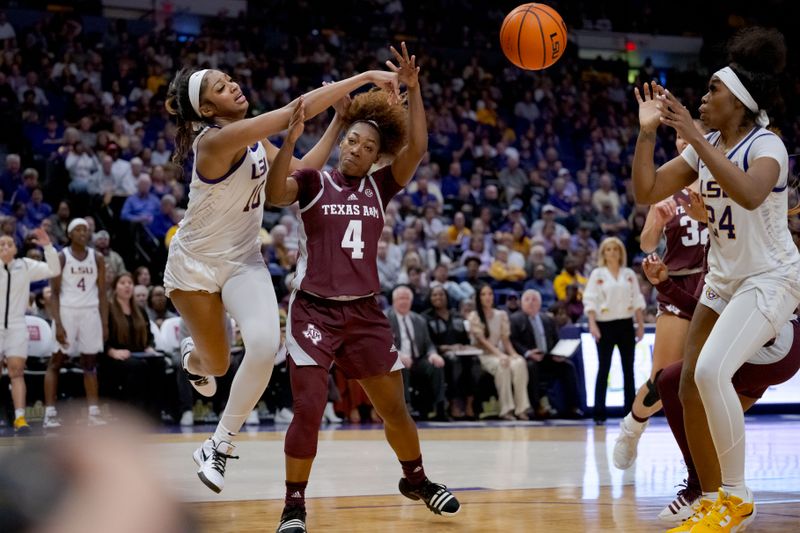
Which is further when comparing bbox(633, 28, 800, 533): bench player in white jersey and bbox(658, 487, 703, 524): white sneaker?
bbox(658, 487, 703, 524): white sneaker

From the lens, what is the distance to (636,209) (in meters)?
18.0

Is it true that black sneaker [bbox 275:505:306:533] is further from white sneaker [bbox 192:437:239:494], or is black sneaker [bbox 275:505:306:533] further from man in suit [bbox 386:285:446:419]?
man in suit [bbox 386:285:446:419]

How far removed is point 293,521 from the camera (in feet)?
15.3

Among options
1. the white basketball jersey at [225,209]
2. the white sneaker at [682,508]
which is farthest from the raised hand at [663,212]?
the white basketball jersey at [225,209]

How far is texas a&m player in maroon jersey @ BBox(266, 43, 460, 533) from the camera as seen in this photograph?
16.0ft

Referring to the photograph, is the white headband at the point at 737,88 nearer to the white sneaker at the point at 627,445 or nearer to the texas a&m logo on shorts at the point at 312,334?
the texas a&m logo on shorts at the point at 312,334

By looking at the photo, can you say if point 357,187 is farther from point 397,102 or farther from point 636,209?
point 636,209

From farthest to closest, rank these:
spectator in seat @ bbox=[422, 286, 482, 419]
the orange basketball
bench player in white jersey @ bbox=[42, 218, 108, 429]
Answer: spectator in seat @ bbox=[422, 286, 482, 419]
bench player in white jersey @ bbox=[42, 218, 108, 429]
the orange basketball

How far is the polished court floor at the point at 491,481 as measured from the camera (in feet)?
16.9

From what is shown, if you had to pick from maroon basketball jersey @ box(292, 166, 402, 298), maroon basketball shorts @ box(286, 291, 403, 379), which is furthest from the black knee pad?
maroon basketball jersey @ box(292, 166, 402, 298)

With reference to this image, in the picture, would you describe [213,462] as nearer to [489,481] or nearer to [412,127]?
[412,127]

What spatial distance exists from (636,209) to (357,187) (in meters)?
13.4

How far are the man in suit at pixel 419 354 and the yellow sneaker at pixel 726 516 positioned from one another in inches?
300

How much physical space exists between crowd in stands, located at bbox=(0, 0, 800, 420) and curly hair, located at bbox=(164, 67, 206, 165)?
20.5 feet
